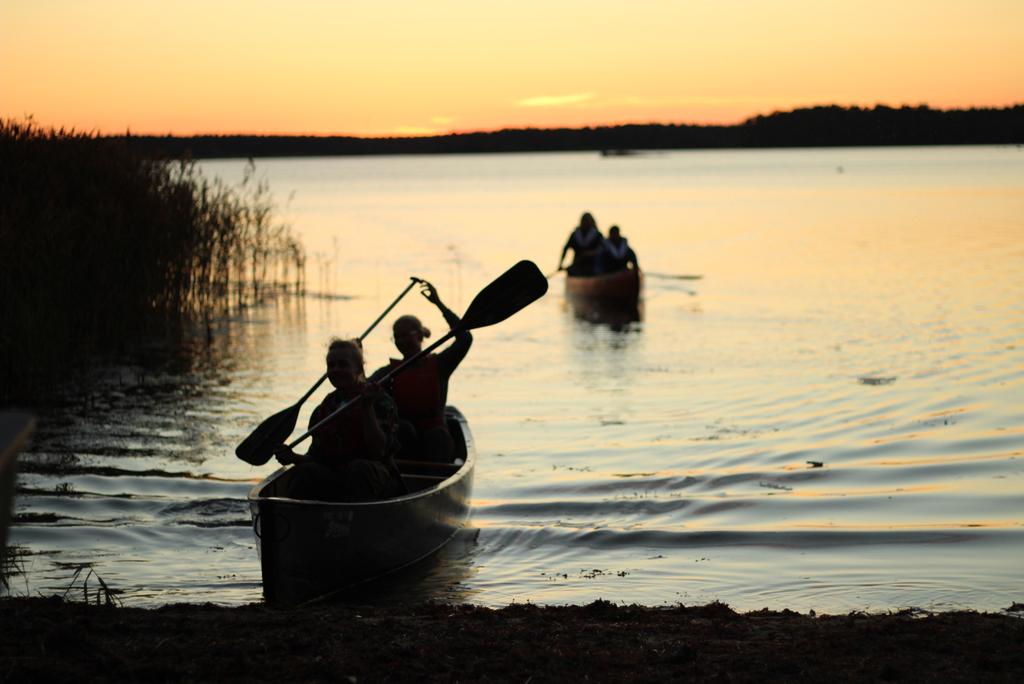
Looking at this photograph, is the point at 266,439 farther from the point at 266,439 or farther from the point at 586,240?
the point at 586,240

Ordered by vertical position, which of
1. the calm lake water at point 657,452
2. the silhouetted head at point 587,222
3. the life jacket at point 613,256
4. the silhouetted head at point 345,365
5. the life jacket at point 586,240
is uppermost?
the silhouetted head at point 587,222

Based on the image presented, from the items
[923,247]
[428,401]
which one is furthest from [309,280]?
[428,401]

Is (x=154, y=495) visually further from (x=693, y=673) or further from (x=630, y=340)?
(x=630, y=340)

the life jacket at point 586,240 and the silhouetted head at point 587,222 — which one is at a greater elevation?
the silhouetted head at point 587,222

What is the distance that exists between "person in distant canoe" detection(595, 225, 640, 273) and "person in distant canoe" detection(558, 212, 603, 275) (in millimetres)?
532

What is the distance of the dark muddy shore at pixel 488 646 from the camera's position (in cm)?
473

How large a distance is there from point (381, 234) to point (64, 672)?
42.1m

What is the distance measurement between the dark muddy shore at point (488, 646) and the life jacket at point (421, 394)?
3.28 meters

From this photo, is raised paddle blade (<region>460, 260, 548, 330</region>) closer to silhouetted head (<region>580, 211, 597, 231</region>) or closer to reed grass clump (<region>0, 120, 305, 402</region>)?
reed grass clump (<region>0, 120, 305, 402</region>)

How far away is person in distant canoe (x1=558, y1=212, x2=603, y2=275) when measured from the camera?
24.5 m

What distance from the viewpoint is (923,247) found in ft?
112

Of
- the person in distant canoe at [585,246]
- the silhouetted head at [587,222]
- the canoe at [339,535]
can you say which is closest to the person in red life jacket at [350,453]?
the canoe at [339,535]

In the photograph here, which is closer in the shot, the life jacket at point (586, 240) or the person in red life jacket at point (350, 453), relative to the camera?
the person in red life jacket at point (350, 453)

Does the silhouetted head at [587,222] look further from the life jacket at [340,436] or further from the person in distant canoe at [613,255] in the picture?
the life jacket at [340,436]
